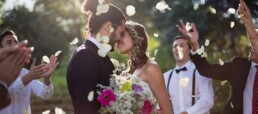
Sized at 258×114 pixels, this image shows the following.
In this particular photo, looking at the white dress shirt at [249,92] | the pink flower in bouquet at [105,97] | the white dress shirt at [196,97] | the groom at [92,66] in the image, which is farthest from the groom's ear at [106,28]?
the white dress shirt at [196,97]

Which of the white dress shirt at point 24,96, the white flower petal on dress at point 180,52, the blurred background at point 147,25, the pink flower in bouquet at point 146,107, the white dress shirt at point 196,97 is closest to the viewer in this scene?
the pink flower in bouquet at point 146,107

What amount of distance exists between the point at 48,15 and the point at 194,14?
10028 mm

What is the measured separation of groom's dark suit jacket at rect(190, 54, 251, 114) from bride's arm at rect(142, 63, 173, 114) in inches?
31.3

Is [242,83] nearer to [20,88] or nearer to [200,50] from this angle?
[200,50]

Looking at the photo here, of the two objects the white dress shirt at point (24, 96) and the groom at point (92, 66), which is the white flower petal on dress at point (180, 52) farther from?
the groom at point (92, 66)

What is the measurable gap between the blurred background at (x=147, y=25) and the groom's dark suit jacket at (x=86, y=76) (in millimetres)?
6579

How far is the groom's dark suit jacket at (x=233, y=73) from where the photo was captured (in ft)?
21.4

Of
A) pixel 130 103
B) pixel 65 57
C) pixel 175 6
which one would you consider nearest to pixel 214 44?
pixel 175 6

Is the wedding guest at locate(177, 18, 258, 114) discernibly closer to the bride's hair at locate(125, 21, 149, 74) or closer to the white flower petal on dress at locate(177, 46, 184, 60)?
the bride's hair at locate(125, 21, 149, 74)

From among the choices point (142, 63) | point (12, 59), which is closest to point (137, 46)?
point (142, 63)

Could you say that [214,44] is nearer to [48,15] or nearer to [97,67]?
[48,15]

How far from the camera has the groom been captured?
4.63m

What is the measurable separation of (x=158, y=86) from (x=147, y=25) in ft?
68.1

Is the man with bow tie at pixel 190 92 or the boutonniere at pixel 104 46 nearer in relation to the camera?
the boutonniere at pixel 104 46
